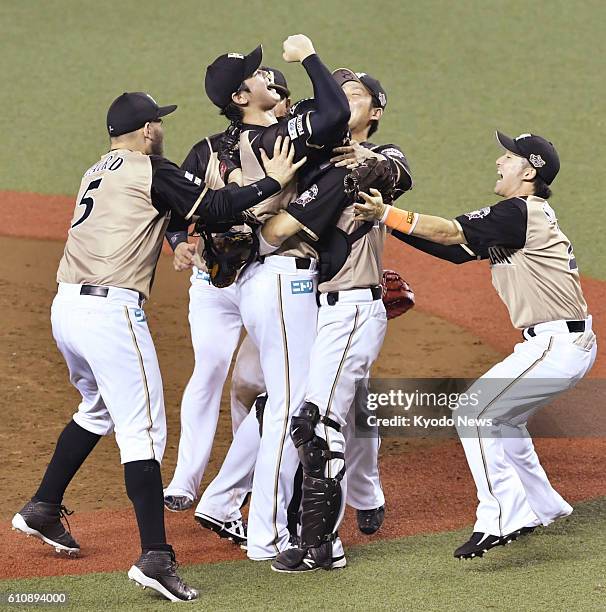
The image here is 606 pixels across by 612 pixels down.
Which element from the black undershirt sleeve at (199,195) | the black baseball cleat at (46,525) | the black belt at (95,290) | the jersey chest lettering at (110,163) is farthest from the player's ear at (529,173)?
the black baseball cleat at (46,525)

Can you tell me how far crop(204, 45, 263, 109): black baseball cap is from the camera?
5426 millimetres

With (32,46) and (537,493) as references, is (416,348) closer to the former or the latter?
(537,493)

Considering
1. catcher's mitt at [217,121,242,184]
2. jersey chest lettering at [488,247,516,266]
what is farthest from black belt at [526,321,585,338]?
catcher's mitt at [217,121,242,184]

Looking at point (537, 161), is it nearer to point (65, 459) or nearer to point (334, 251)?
point (334, 251)

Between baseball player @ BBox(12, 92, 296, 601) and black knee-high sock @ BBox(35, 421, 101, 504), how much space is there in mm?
266

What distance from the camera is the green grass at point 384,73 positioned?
12359 millimetres

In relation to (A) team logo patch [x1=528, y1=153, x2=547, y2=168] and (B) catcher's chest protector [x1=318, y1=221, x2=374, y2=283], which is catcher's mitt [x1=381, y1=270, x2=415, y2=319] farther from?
(A) team logo patch [x1=528, y1=153, x2=547, y2=168]

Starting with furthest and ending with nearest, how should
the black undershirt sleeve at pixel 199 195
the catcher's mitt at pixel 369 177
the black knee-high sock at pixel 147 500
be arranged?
the catcher's mitt at pixel 369 177
the black undershirt sleeve at pixel 199 195
the black knee-high sock at pixel 147 500

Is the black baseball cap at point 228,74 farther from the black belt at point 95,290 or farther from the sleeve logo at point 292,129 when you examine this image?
the black belt at point 95,290

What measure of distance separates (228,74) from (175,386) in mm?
2854

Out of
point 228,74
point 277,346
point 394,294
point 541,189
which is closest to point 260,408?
point 277,346

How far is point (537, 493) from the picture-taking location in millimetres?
5387

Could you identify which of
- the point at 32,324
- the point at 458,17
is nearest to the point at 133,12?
the point at 458,17

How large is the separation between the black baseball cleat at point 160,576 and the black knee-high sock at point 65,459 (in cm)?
72
